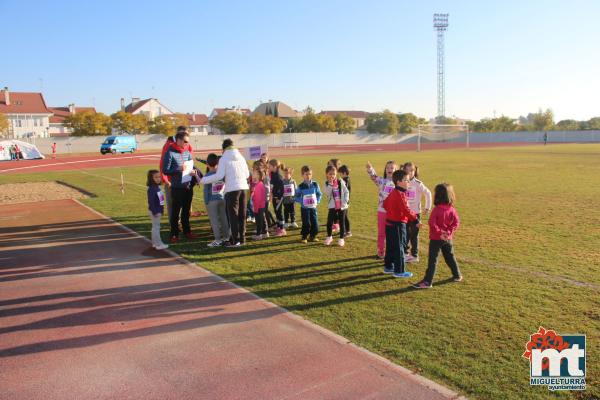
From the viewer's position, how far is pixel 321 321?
203 inches

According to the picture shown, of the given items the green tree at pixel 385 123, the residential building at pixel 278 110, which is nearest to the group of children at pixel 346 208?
the green tree at pixel 385 123

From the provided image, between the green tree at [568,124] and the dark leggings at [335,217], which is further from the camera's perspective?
the green tree at [568,124]

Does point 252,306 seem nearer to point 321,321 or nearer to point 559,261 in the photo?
point 321,321

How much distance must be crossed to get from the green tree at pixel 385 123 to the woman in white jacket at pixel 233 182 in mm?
82860

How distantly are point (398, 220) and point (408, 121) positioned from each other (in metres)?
90.9

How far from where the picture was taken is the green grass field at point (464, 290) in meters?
4.23

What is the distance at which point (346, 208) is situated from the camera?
884 cm

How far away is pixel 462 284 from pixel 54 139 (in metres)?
60.3

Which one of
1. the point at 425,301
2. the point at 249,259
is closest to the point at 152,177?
the point at 249,259

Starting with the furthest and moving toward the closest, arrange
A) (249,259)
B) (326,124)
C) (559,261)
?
(326,124) < (249,259) < (559,261)

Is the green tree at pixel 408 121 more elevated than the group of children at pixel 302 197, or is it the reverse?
the green tree at pixel 408 121

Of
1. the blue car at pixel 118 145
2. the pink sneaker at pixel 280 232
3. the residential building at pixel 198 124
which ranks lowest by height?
the pink sneaker at pixel 280 232

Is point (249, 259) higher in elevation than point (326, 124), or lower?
lower

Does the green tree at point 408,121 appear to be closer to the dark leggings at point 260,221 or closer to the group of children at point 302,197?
the group of children at point 302,197
